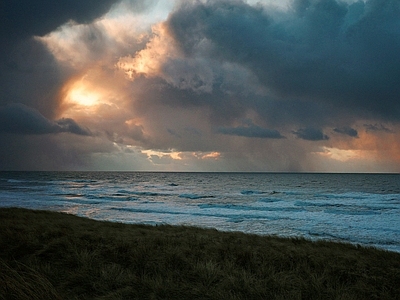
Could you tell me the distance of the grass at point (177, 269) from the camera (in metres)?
6.76

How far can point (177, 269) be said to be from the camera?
328 inches

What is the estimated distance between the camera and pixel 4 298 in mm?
4879

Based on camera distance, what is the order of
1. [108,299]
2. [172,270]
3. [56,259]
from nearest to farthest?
[108,299] < [172,270] < [56,259]

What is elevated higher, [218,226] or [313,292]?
[313,292]

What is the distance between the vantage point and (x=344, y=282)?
26.1 feet

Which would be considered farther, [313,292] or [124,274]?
[124,274]

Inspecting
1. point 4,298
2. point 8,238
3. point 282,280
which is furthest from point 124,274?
point 8,238

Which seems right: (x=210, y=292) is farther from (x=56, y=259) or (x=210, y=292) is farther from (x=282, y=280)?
(x=56, y=259)

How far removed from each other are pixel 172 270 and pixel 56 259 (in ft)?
11.5

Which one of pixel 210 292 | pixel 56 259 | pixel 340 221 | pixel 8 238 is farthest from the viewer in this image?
pixel 340 221

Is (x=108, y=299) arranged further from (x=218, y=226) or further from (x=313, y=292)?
(x=218, y=226)

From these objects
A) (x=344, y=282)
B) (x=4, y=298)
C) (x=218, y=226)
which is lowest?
(x=218, y=226)

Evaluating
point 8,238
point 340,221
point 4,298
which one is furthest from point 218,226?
point 4,298

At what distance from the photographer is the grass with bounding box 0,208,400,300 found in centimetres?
676
